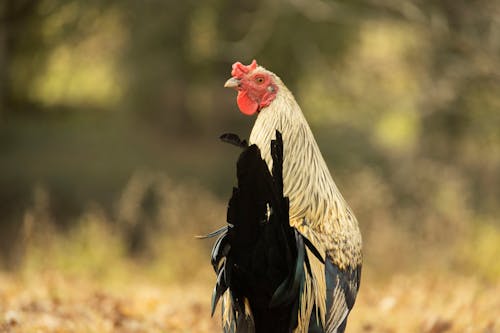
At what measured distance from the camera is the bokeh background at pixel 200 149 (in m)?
6.04

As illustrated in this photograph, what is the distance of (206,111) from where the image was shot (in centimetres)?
1395

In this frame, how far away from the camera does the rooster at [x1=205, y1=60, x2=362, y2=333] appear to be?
271 centimetres

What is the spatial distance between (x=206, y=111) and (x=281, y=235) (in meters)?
11.3

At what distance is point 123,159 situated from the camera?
42.7 ft

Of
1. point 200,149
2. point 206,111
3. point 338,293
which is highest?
point 206,111

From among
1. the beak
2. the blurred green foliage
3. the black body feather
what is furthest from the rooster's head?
the blurred green foliage

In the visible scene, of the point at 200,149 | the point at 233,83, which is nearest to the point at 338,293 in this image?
the point at 233,83

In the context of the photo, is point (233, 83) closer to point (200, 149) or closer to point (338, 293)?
point (338, 293)

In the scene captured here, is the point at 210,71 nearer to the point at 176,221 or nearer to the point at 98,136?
the point at 98,136

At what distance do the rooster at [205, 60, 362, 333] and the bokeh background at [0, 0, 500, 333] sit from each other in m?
2.12

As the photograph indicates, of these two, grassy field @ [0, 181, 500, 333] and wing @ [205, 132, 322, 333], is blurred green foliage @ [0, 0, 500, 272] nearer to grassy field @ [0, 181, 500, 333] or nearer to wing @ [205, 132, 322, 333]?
grassy field @ [0, 181, 500, 333]

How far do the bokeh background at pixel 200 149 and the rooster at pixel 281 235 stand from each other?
212 cm

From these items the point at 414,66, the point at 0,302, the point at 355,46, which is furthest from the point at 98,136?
the point at 0,302

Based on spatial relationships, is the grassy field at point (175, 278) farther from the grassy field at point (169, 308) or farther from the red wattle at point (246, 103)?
the red wattle at point (246, 103)
